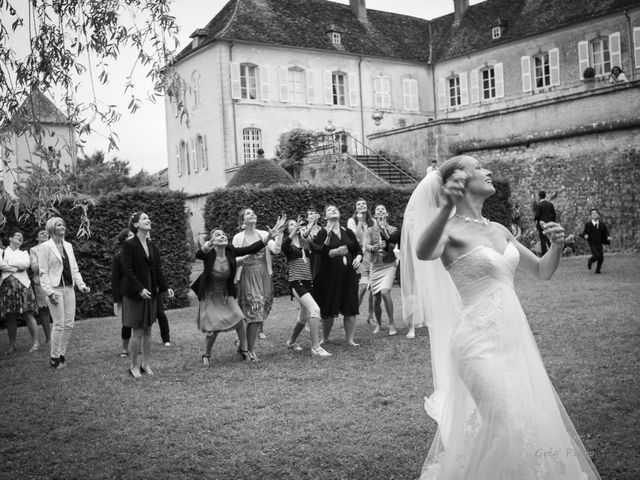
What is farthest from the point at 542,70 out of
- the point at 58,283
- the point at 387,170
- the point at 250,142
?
the point at 58,283

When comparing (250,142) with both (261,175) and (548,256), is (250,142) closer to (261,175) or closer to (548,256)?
(261,175)

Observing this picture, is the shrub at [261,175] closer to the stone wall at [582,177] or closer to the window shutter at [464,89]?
the stone wall at [582,177]

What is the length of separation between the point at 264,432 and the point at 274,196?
13.8 metres

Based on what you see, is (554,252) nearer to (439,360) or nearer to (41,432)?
(439,360)

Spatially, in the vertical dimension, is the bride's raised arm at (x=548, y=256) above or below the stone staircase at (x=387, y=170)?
below

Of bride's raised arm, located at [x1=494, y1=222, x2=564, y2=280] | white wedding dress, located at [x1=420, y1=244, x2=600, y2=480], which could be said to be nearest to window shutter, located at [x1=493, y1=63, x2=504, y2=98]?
bride's raised arm, located at [x1=494, y1=222, x2=564, y2=280]

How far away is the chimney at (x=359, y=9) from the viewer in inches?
1732

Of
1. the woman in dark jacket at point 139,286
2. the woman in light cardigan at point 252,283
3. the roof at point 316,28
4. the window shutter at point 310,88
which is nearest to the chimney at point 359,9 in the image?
the roof at point 316,28

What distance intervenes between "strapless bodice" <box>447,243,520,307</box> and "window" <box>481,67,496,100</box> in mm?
39022

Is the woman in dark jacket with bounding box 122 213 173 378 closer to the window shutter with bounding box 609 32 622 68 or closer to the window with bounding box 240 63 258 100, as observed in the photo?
the window with bounding box 240 63 258 100

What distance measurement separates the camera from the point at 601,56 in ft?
119

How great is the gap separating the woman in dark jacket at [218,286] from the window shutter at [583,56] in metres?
32.2

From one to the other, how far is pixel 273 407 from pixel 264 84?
3341cm

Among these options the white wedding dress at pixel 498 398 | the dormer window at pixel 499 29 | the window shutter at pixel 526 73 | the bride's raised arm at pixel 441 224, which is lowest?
the white wedding dress at pixel 498 398
